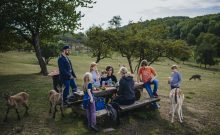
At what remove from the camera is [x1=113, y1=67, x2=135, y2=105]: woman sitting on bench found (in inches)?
520

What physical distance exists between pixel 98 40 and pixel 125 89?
18.7 metres

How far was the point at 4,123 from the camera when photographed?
12656 mm

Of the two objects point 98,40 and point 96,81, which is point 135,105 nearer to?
point 96,81

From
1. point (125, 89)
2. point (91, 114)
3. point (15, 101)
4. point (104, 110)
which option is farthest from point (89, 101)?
point (15, 101)

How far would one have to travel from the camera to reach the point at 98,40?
31.4m

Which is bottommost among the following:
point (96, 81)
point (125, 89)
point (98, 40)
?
point (125, 89)

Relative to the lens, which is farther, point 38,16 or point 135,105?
point 38,16

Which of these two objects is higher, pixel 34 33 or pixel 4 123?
pixel 34 33

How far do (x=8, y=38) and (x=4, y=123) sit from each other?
1952 centimetres

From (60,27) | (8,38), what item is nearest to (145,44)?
(60,27)

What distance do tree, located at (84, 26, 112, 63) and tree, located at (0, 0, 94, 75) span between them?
2.06m

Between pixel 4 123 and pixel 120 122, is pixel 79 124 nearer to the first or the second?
pixel 120 122

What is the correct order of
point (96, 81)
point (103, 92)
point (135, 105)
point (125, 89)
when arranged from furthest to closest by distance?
point (96, 81)
point (103, 92)
point (135, 105)
point (125, 89)

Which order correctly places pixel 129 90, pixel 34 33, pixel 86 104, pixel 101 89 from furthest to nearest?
pixel 34 33, pixel 101 89, pixel 129 90, pixel 86 104
